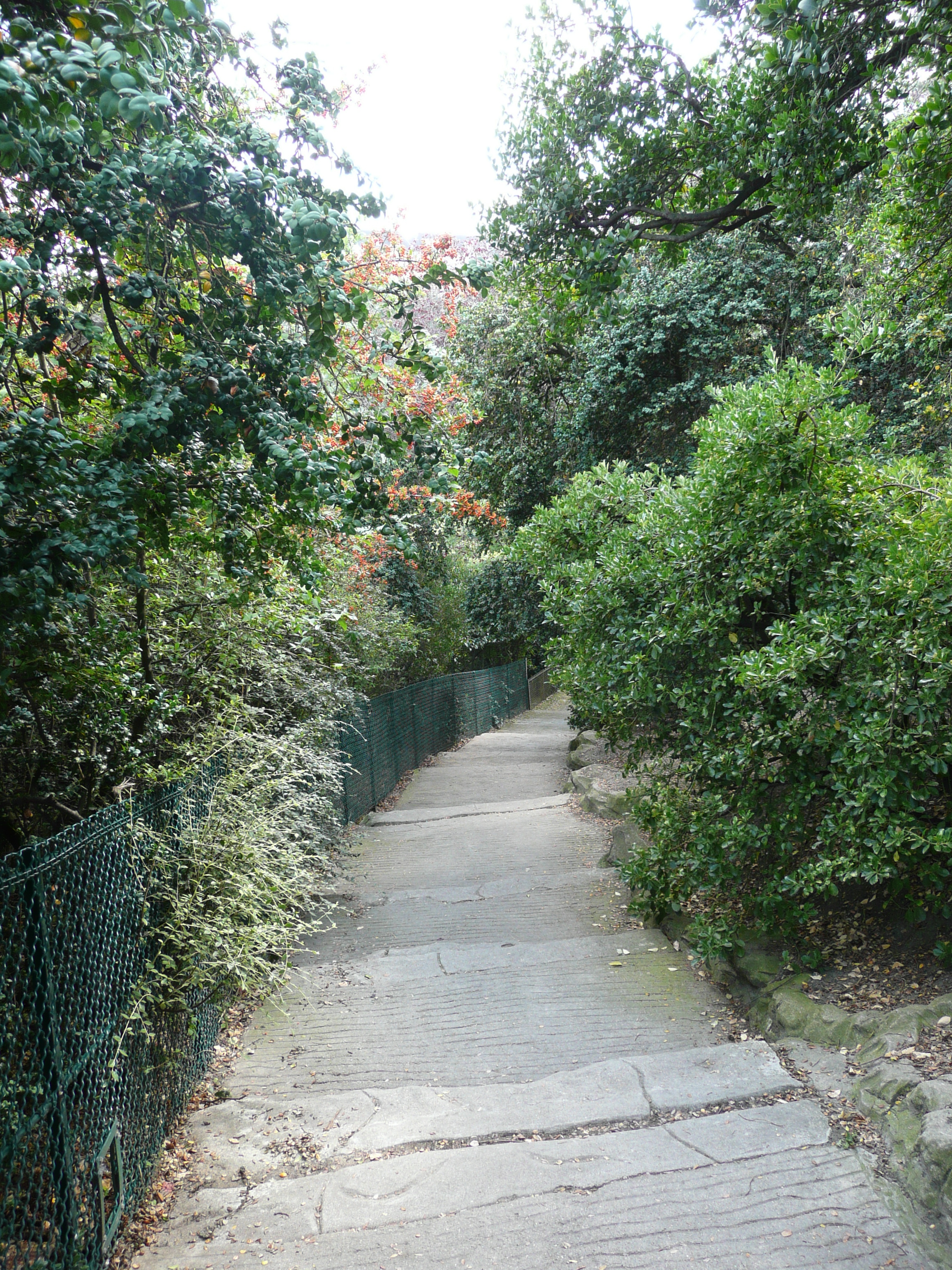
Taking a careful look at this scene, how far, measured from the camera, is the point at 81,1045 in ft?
→ 10.1

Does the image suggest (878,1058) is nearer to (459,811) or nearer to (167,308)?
(167,308)

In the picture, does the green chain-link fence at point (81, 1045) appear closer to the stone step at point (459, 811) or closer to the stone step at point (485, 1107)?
the stone step at point (485, 1107)

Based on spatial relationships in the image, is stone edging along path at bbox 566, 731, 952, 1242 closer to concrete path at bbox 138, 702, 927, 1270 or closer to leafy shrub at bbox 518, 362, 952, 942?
concrete path at bbox 138, 702, 927, 1270

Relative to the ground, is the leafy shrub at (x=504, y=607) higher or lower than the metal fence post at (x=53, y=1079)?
higher

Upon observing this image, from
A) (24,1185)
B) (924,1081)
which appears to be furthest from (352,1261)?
(924,1081)

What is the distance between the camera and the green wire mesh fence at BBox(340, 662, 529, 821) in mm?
11102

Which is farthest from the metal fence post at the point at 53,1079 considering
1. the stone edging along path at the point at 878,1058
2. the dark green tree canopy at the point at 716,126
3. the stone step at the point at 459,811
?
the stone step at the point at 459,811

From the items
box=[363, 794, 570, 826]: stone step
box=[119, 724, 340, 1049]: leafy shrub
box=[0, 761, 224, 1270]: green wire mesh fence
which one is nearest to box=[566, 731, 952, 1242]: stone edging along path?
box=[119, 724, 340, 1049]: leafy shrub

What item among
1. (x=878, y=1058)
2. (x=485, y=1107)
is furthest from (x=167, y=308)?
(x=878, y=1058)

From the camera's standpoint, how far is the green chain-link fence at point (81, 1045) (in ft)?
8.86

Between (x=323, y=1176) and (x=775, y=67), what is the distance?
7.35 metres

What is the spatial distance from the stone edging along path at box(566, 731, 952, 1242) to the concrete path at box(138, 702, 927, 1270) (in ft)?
0.58

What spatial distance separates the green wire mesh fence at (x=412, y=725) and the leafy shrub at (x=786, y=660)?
3919 millimetres

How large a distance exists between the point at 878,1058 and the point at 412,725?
40.0ft
